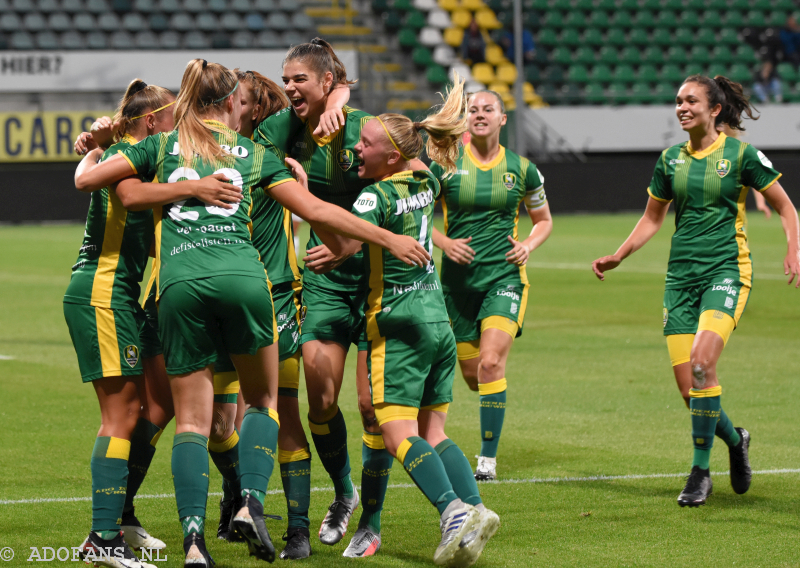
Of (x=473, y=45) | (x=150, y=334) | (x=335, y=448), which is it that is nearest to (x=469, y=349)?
(x=335, y=448)

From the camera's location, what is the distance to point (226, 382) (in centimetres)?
454

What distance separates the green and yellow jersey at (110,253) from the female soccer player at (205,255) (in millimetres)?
231

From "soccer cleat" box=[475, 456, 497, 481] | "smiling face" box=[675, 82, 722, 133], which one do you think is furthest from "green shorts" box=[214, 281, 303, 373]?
"smiling face" box=[675, 82, 722, 133]

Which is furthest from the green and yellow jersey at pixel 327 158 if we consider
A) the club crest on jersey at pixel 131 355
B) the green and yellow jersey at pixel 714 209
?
the green and yellow jersey at pixel 714 209

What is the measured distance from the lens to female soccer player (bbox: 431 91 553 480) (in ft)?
20.6

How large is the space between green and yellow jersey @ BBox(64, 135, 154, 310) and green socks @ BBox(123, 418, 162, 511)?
51 centimetres

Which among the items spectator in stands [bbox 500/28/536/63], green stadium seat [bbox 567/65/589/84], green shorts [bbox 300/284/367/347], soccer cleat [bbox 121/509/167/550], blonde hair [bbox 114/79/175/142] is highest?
blonde hair [bbox 114/79/175/142]

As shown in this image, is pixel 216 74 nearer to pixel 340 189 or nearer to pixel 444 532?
pixel 340 189

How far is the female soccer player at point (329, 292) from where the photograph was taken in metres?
4.58

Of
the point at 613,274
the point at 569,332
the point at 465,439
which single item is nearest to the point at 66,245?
the point at 613,274

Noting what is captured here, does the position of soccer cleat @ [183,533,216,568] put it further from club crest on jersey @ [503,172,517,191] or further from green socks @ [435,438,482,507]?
club crest on jersey @ [503,172,517,191]

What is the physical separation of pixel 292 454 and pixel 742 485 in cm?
230

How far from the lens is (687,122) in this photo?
5.72 meters

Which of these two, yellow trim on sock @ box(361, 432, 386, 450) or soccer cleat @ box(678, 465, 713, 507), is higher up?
yellow trim on sock @ box(361, 432, 386, 450)
